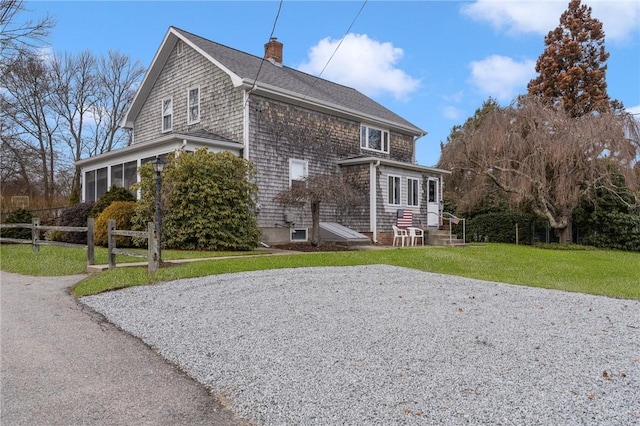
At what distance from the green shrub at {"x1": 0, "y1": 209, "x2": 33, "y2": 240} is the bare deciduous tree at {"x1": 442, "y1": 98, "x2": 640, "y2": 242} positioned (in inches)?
713

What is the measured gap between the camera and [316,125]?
18016 millimetres

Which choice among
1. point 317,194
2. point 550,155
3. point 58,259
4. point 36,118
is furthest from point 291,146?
point 36,118

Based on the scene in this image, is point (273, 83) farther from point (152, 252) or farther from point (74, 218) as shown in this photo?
point (152, 252)

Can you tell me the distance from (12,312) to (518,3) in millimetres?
11557

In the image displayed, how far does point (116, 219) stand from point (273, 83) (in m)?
7.30

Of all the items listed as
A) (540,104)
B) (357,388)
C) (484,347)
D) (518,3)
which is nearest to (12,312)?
(357,388)

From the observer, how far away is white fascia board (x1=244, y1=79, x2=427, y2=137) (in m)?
15.7

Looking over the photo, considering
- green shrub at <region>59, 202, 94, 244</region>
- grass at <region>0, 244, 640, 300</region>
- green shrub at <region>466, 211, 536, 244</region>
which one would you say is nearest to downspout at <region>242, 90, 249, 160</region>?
grass at <region>0, 244, 640, 300</region>

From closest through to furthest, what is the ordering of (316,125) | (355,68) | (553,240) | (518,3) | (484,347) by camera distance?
1. (484,347)
2. (518,3)
3. (355,68)
4. (316,125)
5. (553,240)

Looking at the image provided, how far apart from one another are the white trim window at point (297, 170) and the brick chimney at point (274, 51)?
5886 millimetres

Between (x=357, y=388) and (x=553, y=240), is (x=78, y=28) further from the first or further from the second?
(x=553, y=240)

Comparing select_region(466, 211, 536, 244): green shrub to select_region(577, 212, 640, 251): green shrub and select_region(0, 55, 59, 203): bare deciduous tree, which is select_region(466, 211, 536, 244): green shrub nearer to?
select_region(577, 212, 640, 251): green shrub

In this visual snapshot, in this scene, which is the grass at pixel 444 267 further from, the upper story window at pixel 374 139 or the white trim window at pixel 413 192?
the upper story window at pixel 374 139

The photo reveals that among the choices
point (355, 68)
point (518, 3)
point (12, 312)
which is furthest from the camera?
point (355, 68)
